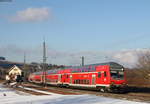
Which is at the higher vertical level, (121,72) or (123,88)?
(121,72)

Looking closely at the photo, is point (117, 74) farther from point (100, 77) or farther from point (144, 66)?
point (144, 66)

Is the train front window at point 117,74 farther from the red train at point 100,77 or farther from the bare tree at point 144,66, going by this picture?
the bare tree at point 144,66

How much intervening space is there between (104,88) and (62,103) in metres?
14.2

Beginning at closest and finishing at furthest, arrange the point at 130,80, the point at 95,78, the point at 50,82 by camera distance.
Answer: the point at 95,78 → the point at 50,82 → the point at 130,80

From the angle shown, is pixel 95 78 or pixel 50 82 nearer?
pixel 95 78

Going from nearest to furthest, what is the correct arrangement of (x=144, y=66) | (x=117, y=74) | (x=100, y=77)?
1. (x=117, y=74)
2. (x=100, y=77)
3. (x=144, y=66)

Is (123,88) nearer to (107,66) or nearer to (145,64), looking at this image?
(107,66)

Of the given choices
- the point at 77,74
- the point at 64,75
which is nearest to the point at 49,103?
the point at 77,74

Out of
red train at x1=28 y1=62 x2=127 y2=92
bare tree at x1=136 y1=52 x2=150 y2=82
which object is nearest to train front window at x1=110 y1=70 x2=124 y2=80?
red train at x1=28 y1=62 x2=127 y2=92

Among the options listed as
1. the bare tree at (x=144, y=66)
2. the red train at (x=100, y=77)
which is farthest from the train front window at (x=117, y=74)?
the bare tree at (x=144, y=66)

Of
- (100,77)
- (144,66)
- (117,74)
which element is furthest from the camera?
(144,66)

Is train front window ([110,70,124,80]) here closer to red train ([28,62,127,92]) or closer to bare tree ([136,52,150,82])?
red train ([28,62,127,92])

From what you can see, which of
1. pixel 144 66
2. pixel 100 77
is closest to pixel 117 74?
pixel 100 77

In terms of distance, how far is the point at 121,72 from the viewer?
31938mm
